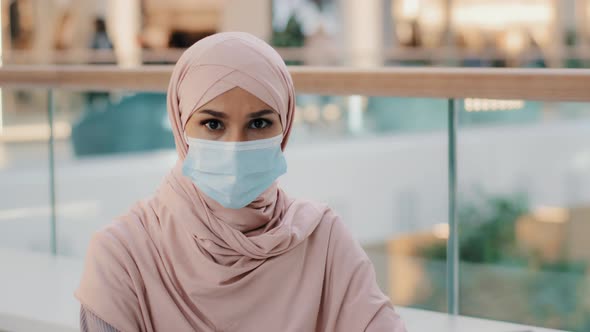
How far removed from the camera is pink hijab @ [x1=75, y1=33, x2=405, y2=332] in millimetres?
1429

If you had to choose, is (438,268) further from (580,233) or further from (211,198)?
(580,233)

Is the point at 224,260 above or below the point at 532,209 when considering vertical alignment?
above

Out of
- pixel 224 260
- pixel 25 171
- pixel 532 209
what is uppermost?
pixel 224 260

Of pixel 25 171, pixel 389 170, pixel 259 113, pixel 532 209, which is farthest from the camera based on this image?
pixel 389 170

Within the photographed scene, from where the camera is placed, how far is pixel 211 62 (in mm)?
1392

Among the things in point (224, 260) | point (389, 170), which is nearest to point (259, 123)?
point (224, 260)

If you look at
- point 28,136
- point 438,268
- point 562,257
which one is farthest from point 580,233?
point 438,268

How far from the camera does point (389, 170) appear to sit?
809 centimetres

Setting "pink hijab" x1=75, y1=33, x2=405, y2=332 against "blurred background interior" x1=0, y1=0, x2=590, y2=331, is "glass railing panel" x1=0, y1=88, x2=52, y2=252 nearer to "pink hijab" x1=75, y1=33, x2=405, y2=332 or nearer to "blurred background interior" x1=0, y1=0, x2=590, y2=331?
"blurred background interior" x1=0, y1=0, x2=590, y2=331

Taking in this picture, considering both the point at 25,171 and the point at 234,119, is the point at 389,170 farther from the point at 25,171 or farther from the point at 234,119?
the point at 234,119

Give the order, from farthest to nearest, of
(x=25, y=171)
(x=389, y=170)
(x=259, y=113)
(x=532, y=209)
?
(x=389, y=170), (x=532, y=209), (x=25, y=171), (x=259, y=113)

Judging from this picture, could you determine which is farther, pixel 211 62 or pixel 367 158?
pixel 367 158

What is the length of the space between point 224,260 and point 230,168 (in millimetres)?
137

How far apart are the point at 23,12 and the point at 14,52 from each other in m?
0.71
